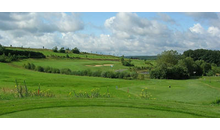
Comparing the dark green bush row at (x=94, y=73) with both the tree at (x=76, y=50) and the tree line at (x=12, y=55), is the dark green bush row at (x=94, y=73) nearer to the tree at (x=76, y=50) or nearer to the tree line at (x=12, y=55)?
the tree line at (x=12, y=55)

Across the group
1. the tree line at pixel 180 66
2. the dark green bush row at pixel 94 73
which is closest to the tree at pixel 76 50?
the tree line at pixel 180 66

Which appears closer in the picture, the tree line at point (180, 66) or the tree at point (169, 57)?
the tree line at point (180, 66)

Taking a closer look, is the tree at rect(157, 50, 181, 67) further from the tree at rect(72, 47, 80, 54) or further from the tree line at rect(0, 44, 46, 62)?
the tree line at rect(0, 44, 46, 62)

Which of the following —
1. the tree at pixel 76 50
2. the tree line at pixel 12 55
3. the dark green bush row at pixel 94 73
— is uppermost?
the tree at pixel 76 50

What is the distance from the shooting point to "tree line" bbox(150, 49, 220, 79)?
6844cm

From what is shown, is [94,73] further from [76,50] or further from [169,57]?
[76,50]

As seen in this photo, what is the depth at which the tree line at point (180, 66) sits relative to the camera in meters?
68.4

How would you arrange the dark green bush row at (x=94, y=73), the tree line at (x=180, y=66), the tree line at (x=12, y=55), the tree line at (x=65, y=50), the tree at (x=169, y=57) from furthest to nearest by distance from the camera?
1. the tree line at (x=65, y=50)
2. the tree at (x=169, y=57)
3. the tree line at (x=12, y=55)
4. the tree line at (x=180, y=66)
5. the dark green bush row at (x=94, y=73)
